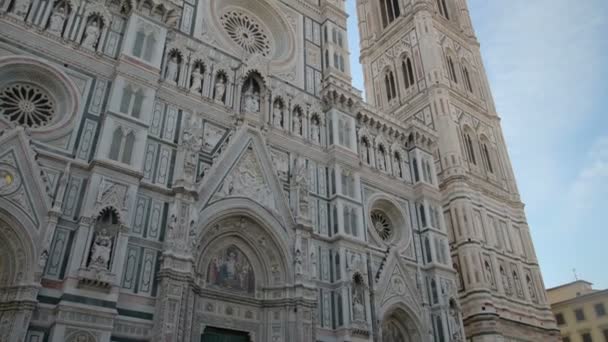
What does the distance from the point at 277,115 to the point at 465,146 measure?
13017mm

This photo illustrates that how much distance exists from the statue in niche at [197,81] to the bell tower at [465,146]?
1188 centimetres

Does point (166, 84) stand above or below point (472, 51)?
below

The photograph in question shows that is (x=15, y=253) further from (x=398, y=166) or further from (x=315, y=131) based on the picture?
(x=398, y=166)

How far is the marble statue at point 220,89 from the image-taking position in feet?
54.8

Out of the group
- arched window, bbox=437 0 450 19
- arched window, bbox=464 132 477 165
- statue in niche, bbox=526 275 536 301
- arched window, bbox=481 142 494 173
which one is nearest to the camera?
statue in niche, bbox=526 275 536 301

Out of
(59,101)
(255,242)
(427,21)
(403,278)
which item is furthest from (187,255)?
(427,21)

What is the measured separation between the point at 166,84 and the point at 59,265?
21.7ft

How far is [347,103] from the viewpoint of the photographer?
2031 cm

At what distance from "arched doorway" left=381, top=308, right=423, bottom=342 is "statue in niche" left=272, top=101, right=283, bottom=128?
25.5 feet

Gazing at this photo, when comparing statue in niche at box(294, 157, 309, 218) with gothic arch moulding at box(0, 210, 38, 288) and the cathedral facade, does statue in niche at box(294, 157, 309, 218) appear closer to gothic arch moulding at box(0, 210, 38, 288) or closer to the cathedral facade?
the cathedral facade

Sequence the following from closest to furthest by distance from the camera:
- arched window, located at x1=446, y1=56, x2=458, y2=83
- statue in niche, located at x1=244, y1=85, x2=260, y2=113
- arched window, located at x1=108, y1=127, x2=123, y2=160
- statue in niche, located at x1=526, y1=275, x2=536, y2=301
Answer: arched window, located at x1=108, y1=127, x2=123, y2=160
statue in niche, located at x1=244, y1=85, x2=260, y2=113
statue in niche, located at x1=526, y1=275, x2=536, y2=301
arched window, located at x1=446, y1=56, x2=458, y2=83

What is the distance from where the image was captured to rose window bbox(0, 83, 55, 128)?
492 inches

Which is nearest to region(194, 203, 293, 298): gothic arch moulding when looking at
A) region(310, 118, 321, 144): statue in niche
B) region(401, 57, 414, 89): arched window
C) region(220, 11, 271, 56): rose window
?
region(310, 118, 321, 144): statue in niche

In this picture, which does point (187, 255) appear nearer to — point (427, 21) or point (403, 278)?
point (403, 278)
